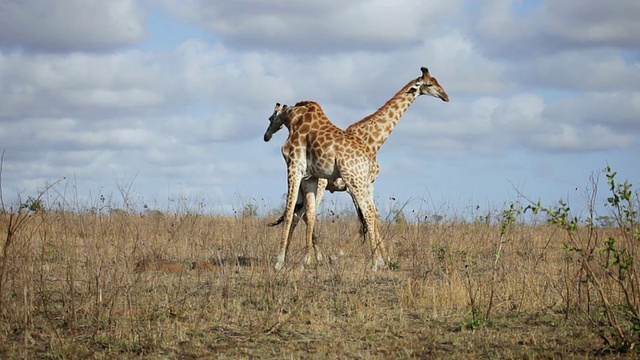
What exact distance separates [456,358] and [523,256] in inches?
238

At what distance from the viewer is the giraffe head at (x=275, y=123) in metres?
12.2

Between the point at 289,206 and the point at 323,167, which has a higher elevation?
the point at 323,167

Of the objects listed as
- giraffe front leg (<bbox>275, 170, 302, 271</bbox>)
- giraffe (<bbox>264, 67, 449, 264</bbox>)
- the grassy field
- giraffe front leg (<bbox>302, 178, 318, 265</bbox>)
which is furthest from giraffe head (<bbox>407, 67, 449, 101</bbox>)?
the grassy field

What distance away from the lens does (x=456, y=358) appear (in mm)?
6074

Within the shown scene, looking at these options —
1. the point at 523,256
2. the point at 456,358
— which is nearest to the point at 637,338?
the point at 456,358

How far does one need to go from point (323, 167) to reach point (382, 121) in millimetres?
2189

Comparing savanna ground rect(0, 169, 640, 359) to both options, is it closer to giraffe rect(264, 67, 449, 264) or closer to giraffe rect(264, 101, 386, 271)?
giraffe rect(264, 101, 386, 271)

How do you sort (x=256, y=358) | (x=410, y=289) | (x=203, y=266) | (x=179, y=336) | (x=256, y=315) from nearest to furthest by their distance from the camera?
(x=256, y=358) < (x=179, y=336) < (x=256, y=315) < (x=410, y=289) < (x=203, y=266)

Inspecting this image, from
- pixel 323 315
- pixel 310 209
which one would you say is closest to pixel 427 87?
pixel 310 209

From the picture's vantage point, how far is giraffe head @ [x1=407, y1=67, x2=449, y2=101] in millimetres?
12539

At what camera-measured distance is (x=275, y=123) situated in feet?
40.6

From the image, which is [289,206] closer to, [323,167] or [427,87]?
[323,167]

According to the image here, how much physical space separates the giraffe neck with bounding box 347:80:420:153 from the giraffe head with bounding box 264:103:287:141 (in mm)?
1152

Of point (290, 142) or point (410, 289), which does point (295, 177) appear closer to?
point (290, 142)
